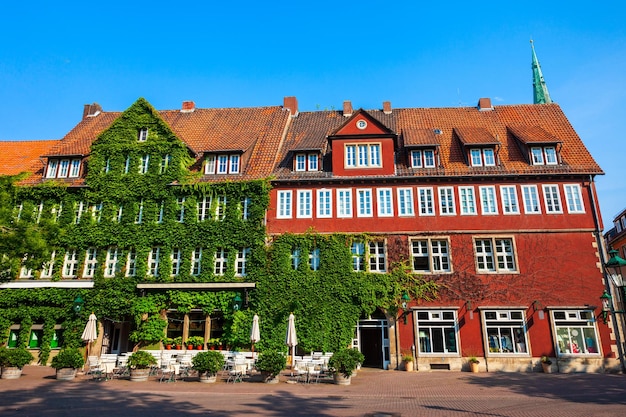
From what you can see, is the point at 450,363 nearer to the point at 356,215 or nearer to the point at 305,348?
the point at 305,348

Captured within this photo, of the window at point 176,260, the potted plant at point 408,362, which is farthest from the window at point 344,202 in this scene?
the window at point 176,260

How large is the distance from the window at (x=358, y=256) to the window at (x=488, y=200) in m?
7.13

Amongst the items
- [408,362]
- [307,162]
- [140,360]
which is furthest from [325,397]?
[307,162]

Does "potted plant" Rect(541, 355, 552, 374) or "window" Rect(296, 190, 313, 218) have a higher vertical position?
"window" Rect(296, 190, 313, 218)

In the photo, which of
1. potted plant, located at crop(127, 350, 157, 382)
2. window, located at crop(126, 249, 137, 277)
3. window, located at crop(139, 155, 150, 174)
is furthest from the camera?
window, located at crop(139, 155, 150, 174)

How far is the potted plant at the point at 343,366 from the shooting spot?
1658 centimetres

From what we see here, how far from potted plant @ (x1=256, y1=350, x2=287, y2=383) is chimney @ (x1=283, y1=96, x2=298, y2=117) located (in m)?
20.6

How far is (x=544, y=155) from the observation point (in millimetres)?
24719

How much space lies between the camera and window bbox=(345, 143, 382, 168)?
82.2 ft

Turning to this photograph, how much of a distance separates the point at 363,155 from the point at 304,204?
4.63m

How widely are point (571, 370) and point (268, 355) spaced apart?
15309 mm

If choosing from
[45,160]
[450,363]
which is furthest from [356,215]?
[45,160]

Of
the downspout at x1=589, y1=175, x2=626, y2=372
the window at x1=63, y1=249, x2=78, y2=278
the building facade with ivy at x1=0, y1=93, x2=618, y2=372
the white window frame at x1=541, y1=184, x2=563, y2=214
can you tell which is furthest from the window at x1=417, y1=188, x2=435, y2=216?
the window at x1=63, y1=249, x2=78, y2=278

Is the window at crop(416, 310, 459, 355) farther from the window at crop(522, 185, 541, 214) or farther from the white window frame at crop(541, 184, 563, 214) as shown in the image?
the white window frame at crop(541, 184, 563, 214)
